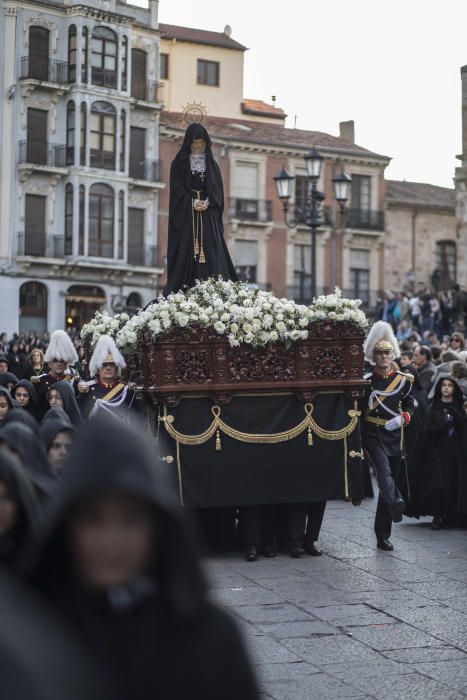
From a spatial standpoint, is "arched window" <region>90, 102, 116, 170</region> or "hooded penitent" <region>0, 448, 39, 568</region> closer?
"hooded penitent" <region>0, 448, 39, 568</region>

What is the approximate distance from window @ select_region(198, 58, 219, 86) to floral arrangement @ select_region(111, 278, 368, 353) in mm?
43813

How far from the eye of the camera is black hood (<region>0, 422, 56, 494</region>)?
384 cm

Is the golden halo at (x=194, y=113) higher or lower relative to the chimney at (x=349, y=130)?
lower

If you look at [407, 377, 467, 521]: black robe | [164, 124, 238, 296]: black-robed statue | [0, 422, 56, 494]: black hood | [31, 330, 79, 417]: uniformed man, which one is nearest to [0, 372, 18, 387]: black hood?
[31, 330, 79, 417]: uniformed man

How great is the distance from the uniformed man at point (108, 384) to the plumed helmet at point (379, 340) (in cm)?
213

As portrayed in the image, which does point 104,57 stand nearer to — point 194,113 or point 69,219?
point 69,219

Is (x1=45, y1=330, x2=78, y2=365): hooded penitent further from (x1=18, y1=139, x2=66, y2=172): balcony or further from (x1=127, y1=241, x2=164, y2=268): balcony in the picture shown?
(x1=127, y1=241, x2=164, y2=268): balcony

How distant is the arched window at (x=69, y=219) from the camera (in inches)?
1781

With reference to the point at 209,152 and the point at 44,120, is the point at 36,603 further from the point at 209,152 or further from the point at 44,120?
the point at 44,120

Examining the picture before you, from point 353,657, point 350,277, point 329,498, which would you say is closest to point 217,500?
point 329,498

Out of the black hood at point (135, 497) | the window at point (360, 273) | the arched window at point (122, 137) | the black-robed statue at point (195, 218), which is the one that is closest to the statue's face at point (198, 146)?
the black-robed statue at point (195, 218)

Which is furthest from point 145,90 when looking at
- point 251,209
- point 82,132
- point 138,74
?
point 251,209

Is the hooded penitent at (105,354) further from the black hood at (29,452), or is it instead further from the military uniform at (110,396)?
the black hood at (29,452)

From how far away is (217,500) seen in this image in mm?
10359
